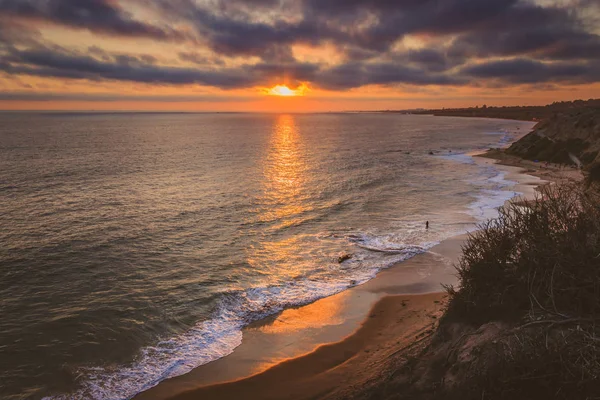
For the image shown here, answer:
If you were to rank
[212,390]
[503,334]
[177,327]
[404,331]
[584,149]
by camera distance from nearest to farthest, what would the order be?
[503,334], [212,390], [404,331], [177,327], [584,149]

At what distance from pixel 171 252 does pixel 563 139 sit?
64576 mm

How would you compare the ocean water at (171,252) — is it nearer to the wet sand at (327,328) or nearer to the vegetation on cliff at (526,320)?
the wet sand at (327,328)

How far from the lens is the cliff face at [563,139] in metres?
57.5

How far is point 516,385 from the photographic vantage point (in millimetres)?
7039

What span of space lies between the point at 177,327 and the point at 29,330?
584 cm

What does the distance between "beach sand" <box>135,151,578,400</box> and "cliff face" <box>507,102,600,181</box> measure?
46912mm

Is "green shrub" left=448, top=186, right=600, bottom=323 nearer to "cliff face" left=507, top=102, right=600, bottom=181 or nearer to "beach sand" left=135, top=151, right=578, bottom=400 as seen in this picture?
"beach sand" left=135, top=151, right=578, bottom=400

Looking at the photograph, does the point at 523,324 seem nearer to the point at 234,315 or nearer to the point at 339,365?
the point at 339,365

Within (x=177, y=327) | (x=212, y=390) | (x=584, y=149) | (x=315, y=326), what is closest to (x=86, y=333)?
(x=177, y=327)

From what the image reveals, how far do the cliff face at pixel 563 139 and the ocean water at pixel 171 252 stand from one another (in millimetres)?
17286

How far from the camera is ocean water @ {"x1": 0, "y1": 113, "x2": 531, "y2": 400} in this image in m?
14.5

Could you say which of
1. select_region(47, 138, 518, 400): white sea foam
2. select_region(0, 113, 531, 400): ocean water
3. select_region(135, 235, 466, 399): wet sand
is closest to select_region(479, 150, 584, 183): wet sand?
select_region(0, 113, 531, 400): ocean water

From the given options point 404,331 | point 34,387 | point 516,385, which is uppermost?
point 516,385

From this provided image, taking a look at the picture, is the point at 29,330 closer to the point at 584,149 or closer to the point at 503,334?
the point at 503,334
